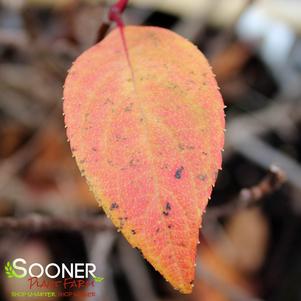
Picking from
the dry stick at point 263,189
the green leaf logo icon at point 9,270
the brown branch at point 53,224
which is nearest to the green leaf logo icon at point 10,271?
the green leaf logo icon at point 9,270

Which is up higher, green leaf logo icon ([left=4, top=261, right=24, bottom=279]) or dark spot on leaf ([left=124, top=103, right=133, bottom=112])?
dark spot on leaf ([left=124, top=103, right=133, bottom=112])

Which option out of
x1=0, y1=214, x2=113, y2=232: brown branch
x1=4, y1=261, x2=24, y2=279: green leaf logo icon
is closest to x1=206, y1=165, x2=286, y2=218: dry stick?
x1=0, y1=214, x2=113, y2=232: brown branch

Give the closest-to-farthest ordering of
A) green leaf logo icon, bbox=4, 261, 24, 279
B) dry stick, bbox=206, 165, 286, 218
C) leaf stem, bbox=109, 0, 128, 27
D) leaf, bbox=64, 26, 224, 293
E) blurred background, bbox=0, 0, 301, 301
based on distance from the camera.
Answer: leaf, bbox=64, 26, 224, 293, leaf stem, bbox=109, 0, 128, 27, dry stick, bbox=206, 165, 286, 218, green leaf logo icon, bbox=4, 261, 24, 279, blurred background, bbox=0, 0, 301, 301

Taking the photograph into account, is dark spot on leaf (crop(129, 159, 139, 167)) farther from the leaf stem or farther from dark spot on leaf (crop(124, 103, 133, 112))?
the leaf stem

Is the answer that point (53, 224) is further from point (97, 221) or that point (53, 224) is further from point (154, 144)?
point (154, 144)

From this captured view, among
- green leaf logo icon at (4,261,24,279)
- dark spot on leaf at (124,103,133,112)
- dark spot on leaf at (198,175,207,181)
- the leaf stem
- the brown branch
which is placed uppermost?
the leaf stem

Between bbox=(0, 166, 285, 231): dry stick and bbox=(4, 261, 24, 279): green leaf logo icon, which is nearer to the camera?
bbox=(0, 166, 285, 231): dry stick
